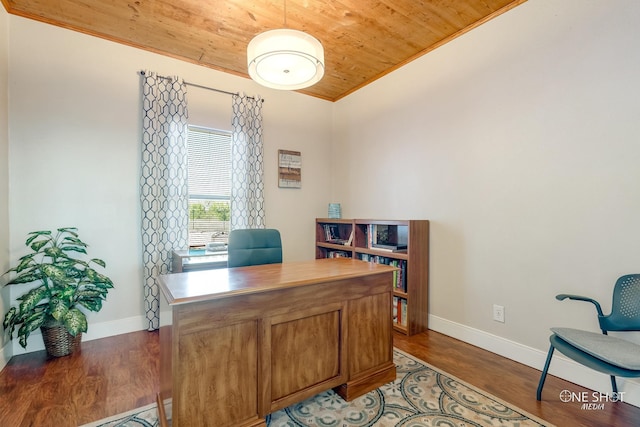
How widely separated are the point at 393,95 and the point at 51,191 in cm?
348

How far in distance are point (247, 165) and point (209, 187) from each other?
0.51 metres

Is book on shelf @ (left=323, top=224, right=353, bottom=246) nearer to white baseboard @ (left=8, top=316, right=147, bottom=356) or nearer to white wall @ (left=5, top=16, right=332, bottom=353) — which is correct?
white wall @ (left=5, top=16, right=332, bottom=353)

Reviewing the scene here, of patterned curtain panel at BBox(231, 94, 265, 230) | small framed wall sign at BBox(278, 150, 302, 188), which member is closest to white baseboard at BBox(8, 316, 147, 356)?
patterned curtain panel at BBox(231, 94, 265, 230)

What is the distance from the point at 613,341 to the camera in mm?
1620

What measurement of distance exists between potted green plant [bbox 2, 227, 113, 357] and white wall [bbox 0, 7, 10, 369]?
79 millimetres

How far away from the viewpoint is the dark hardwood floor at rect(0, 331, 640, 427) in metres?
1.67

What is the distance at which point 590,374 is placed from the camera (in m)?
1.90

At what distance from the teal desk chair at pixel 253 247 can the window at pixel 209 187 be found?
87cm

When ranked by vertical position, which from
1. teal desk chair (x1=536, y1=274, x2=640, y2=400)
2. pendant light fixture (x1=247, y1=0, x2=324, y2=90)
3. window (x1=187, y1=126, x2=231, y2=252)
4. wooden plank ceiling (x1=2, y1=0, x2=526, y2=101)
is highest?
wooden plank ceiling (x1=2, y1=0, x2=526, y2=101)

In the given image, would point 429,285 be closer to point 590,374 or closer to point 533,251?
point 533,251

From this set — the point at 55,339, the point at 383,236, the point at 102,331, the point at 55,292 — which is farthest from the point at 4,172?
the point at 383,236

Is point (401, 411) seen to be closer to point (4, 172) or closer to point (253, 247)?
point (253, 247)

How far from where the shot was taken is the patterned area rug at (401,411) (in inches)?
63.2

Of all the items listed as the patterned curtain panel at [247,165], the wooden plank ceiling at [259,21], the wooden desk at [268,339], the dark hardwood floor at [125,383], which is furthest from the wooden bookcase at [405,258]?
the wooden plank ceiling at [259,21]
